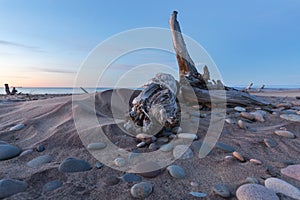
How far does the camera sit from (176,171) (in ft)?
5.65

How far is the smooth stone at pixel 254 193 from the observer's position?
1.36 meters

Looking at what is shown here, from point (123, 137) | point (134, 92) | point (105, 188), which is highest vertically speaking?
point (134, 92)

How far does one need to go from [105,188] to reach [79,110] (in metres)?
2.21

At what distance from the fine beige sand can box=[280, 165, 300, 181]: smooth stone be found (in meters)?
0.06

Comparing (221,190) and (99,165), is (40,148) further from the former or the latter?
(221,190)

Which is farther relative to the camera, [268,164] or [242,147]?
[242,147]

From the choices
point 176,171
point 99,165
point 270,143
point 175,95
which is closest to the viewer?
point 176,171

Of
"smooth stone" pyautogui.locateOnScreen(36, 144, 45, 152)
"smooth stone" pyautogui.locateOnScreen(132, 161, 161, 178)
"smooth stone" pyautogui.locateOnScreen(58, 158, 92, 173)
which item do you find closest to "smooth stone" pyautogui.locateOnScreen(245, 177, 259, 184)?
"smooth stone" pyautogui.locateOnScreen(132, 161, 161, 178)

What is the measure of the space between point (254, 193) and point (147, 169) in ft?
2.96

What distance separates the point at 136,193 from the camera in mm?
1427

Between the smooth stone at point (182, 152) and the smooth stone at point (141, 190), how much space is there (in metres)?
0.63

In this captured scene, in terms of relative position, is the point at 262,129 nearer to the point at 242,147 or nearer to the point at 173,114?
the point at 242,147

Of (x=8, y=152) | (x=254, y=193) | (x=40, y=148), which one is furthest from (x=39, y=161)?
(x=254, y=193)

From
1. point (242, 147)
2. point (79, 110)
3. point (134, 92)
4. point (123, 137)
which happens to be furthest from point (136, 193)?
point (134, 92)
